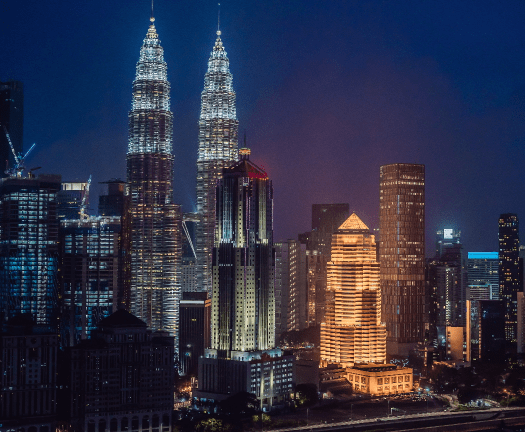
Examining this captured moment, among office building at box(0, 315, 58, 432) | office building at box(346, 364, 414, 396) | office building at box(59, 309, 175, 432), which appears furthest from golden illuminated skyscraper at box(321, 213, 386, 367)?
office building at box(0, 315, 58, 432)

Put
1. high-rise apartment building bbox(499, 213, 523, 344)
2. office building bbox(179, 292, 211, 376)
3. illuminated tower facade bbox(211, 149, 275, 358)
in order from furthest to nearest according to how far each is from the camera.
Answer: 1. high-rise apartment building bbox(499, 213, 523, 344)
2. office building bbox(179, 292, 211, 376)
3. illuminated tower facade bbox(211, 149, 275, 358)

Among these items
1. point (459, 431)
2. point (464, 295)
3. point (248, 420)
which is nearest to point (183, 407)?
point (248, 420)

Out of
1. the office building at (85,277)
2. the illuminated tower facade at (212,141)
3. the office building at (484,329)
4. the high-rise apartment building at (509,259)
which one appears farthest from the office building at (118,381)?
the high-rise apartment building at (509,259)

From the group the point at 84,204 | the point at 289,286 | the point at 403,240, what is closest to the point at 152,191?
the point at 84,204

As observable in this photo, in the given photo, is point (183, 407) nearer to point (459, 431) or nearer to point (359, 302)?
point (459, 431)

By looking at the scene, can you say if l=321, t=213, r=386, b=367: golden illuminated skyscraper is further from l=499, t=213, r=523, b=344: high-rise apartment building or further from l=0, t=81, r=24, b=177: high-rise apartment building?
l=0, t=81, r=24, b=177: high-rise apartment building

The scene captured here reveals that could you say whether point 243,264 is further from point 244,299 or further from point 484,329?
point 484,329

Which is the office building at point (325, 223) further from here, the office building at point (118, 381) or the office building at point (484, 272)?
the office building at point (118, 381)
